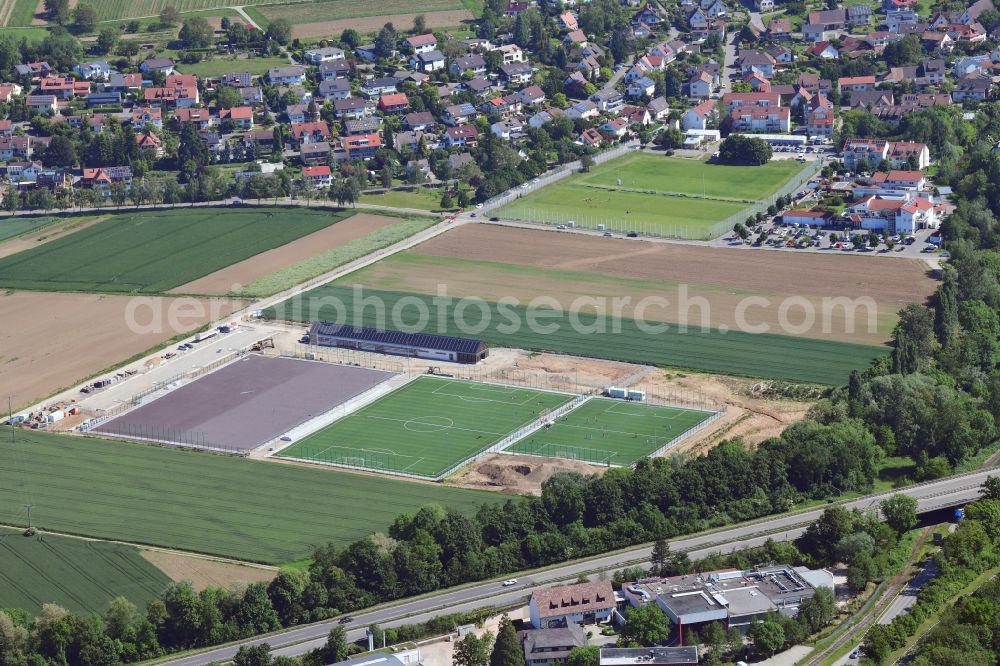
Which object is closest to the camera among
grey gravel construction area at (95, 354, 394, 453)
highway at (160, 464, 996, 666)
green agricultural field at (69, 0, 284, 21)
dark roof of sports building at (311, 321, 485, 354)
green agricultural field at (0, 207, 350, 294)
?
highway at (160, 464, 996, 666)

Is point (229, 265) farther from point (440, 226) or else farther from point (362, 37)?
point (362, 37)

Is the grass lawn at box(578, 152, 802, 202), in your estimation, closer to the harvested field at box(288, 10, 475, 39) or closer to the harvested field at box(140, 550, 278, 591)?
the harvested field at box(288, 10, 475, 39)

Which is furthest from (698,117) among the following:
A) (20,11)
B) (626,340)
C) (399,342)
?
(20,11)

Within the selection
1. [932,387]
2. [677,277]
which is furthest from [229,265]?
[932,387]

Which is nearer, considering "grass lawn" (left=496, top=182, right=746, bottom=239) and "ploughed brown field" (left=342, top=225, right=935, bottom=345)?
"ploughed brown field" (left=342, top=225, right=935, bottom=345)

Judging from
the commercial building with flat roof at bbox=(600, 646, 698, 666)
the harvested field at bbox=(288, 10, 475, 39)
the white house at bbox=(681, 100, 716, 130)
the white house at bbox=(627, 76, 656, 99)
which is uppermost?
the harvested field at bbox=(288, 10, 475, 39)

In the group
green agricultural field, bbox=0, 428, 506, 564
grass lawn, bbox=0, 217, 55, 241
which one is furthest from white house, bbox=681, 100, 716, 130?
green agricultural field, bbox=0, 428, 506, 564
